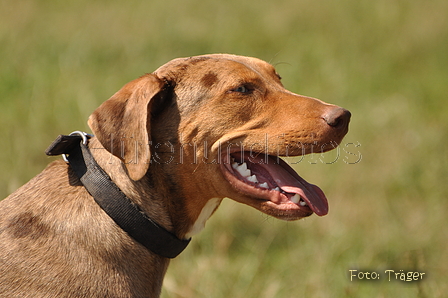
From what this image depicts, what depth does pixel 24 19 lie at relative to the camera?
30.3ft

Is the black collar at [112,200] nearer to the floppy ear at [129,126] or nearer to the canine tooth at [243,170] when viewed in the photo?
the floppy ear at [129,126]

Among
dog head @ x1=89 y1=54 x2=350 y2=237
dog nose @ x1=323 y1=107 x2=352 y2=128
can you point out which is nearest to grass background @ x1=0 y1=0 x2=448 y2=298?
dog head @ x1=89 y1=54 x2=350 y2=237

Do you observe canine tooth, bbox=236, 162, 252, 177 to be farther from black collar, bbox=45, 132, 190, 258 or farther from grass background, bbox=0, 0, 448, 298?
grass background, bbox=0, 0, 448, 298

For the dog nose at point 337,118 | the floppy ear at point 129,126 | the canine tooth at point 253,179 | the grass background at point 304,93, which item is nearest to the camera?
the floppy ear at point 129,126

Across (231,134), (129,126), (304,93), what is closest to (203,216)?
(231,134)

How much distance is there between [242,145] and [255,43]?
6861 millimetres

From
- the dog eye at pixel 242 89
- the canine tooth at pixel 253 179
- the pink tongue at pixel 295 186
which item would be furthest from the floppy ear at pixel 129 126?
the pink tongue at pixel 295 186

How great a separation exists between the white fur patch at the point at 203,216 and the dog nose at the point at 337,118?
2.94ft

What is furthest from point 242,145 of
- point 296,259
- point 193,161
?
point 296,259

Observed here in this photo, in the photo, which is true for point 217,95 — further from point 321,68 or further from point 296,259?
point 321,68

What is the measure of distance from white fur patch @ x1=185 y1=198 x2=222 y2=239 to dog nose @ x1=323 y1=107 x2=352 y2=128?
897 millimetres

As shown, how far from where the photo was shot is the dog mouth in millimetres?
3240

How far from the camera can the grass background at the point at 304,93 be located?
15.9 feet

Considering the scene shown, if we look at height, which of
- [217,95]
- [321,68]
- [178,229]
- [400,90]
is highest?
[217,95]
